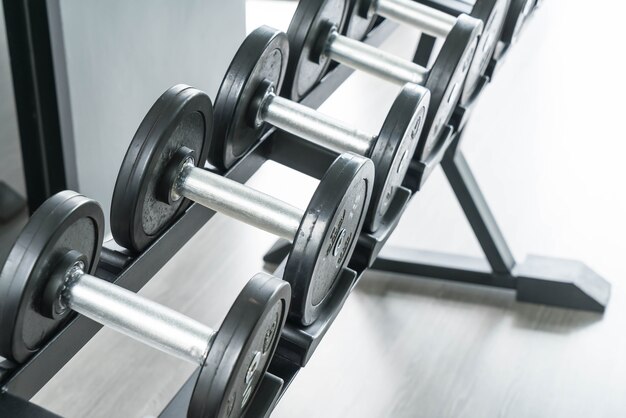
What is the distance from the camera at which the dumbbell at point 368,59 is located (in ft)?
4.09

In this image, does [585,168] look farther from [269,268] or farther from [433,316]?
[269,268]

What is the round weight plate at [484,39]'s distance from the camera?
54.7 inches

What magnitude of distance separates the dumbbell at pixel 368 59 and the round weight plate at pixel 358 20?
3 cm

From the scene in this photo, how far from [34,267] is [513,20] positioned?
101 centimetres

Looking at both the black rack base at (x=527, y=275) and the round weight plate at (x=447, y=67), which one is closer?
the round weight plate at (x=447, y=67)

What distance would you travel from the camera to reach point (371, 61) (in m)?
1.34

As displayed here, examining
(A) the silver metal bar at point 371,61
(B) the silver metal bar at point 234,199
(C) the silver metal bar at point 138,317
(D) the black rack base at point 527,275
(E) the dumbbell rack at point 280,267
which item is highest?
(A) the silver metal bar at point 371,61

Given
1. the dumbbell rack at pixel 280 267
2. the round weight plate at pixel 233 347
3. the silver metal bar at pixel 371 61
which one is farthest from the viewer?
the silver metal bar at pixel 371 61

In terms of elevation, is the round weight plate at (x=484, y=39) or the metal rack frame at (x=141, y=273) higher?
the round weight plate at (x=484, y=39)

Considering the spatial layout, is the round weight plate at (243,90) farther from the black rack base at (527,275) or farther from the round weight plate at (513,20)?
the black rack base at (527,275)

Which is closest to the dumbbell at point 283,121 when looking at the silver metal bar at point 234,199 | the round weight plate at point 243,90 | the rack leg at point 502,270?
the round weight plate at point 243,90

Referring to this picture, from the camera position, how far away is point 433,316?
6.22 feet

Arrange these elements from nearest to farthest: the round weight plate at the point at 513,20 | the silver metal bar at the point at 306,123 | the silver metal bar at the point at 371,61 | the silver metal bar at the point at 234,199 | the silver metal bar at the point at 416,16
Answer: the silver metal bar at the point at 234,199 → the silver metal bar at the point at 306,123 → the silver metal bar at the point at 371,61 → the silver metal bar at the point at 416,16 → the round weight plate at the point at 513,20

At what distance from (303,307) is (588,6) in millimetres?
2461
